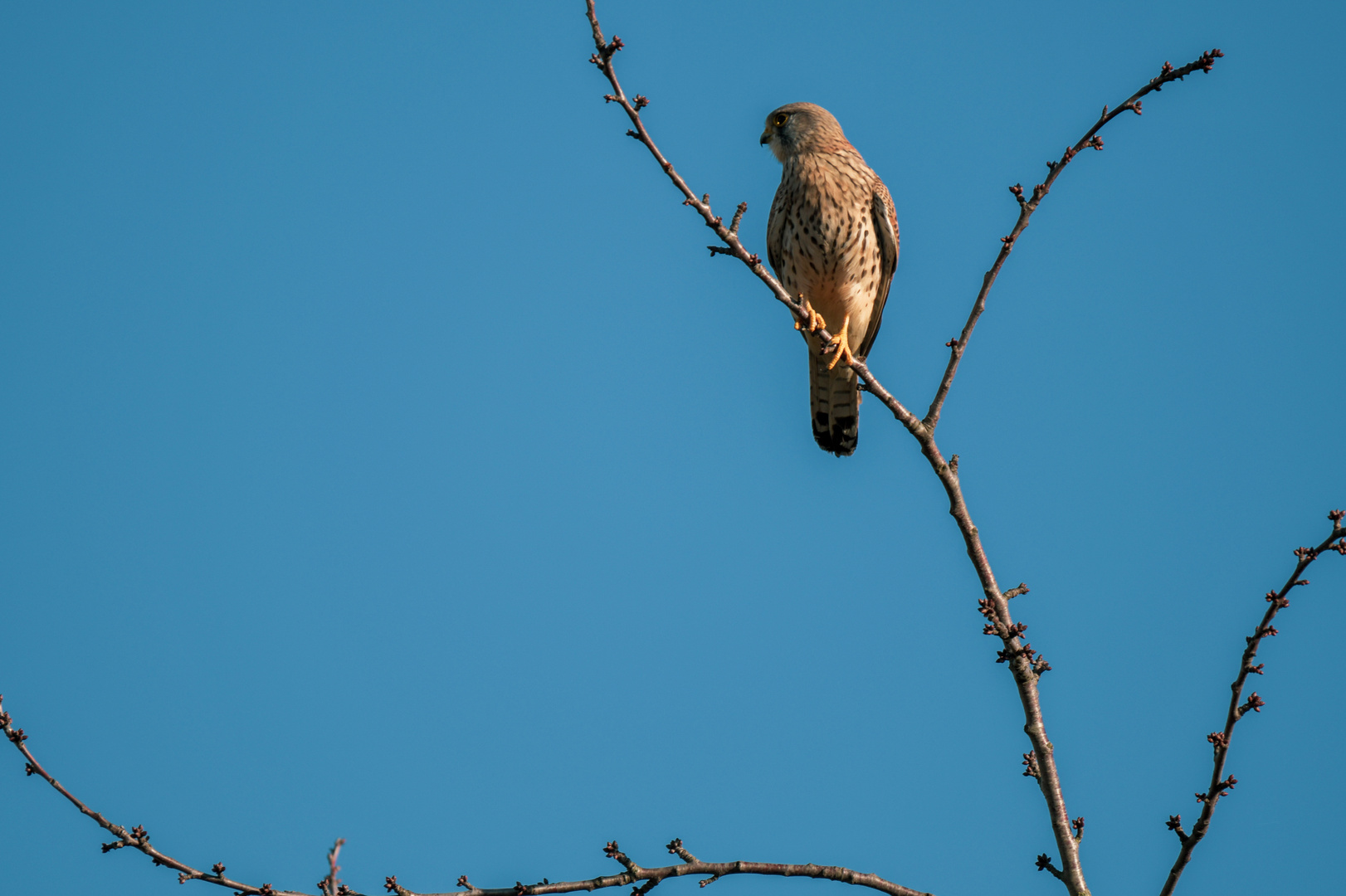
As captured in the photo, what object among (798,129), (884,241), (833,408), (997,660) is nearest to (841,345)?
(833,408)

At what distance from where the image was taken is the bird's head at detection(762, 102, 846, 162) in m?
6.45

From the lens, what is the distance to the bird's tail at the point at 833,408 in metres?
6.07

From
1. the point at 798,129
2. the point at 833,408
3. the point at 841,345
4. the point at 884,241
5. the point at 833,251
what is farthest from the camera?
the point at 798,129

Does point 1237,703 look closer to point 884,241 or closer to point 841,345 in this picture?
point 841,345

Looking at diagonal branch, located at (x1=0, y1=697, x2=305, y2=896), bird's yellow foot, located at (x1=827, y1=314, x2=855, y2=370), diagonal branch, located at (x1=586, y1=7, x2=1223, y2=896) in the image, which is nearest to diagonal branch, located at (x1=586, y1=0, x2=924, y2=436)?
diagonal branch, located at (x1=586, y1=7, x2=1223, y2=896)

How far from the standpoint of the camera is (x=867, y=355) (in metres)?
6.75

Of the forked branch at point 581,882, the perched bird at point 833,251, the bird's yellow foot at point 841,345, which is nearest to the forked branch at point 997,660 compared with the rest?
the forked branch at point 581,882

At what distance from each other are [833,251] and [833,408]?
89cm

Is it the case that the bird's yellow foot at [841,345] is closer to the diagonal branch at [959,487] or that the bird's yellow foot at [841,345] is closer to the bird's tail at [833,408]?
the bird's tail at [833,408]

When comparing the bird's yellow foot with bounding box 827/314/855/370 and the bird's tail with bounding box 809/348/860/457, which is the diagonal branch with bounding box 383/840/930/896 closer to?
the bird's yellow foot with bounding box 827/314/855/370

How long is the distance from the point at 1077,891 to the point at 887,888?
517 mm

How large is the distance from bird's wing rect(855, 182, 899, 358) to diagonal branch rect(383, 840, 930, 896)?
162 inches

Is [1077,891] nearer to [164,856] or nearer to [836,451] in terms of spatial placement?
[164,856]

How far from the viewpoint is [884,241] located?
20.5ft
